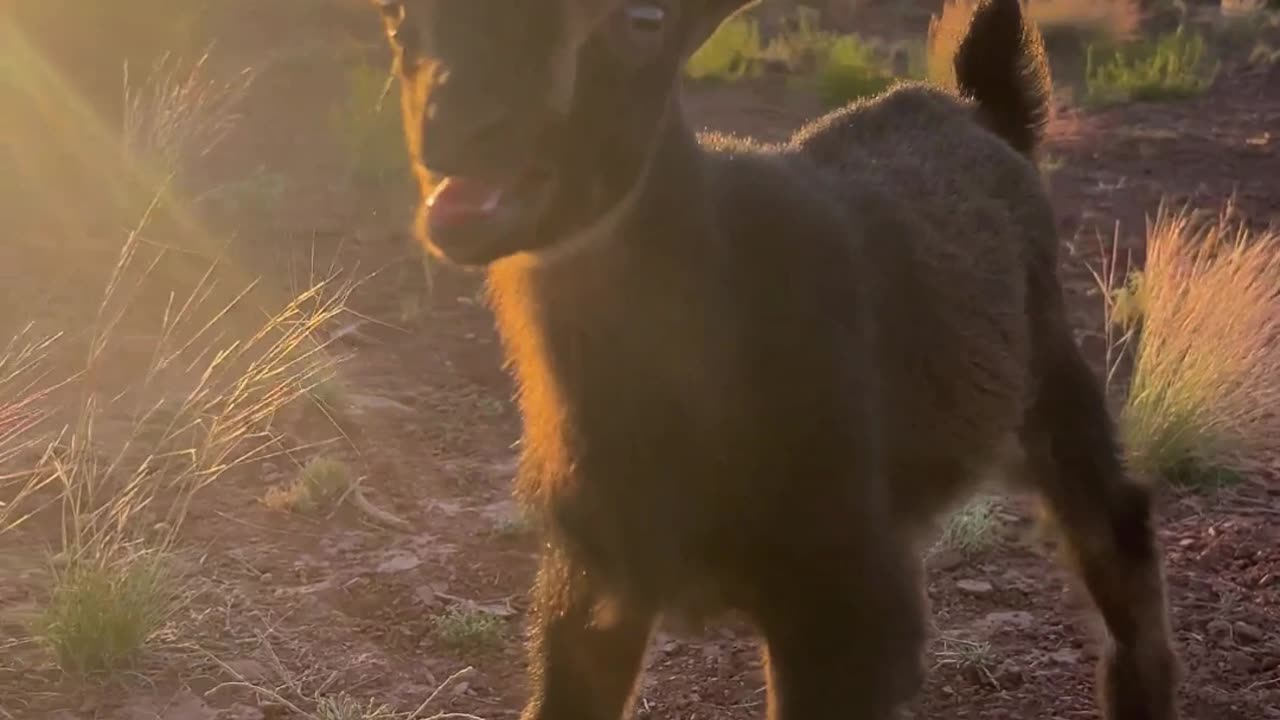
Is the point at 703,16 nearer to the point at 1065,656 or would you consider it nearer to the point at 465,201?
the point at 465,201

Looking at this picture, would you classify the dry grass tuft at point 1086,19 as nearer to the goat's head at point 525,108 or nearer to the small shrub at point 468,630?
the small shrub at point 468,630

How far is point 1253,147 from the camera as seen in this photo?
966 cm

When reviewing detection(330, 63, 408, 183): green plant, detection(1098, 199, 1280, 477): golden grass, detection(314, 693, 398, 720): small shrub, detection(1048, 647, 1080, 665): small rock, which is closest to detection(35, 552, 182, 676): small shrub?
detection(314, 693, 398, 720): small shrub

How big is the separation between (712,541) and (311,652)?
1465 mm

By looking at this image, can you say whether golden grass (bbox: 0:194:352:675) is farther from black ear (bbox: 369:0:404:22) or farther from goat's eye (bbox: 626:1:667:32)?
goat's eye (bbox: 626:1:667:32)

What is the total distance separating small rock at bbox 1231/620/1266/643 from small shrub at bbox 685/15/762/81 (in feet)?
26.5

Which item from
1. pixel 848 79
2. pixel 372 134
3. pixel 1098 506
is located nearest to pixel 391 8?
pixel 1098 506

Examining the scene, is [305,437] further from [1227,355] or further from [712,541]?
[1227,355]

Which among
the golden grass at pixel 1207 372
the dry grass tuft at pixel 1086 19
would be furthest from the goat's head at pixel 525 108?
the dry grass tuft at pixel 1086 19

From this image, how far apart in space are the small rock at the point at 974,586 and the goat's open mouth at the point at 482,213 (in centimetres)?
252

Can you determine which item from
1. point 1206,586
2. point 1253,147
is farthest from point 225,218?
point 1253,147

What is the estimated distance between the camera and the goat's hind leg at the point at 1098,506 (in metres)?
3.41

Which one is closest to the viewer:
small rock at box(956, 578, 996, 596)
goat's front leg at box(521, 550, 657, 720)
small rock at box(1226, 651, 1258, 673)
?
goat's front leg at box(521, 550, 657, 720)

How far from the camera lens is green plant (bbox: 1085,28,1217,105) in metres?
11.9
